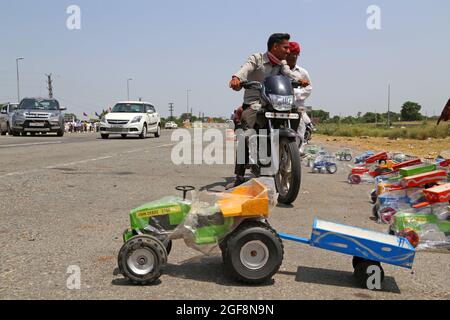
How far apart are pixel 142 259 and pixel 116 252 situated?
64 cm

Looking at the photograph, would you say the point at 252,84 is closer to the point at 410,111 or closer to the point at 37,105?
the point at 37,105

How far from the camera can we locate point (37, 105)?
22.9 m

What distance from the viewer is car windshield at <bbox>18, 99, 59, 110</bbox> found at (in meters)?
22.7

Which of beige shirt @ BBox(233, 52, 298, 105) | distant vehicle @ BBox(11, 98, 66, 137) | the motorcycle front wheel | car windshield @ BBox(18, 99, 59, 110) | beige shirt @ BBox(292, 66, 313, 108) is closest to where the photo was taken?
the motorcycle front wheel

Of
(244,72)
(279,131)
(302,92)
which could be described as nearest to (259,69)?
(244,72)

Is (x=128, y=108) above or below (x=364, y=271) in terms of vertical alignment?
above

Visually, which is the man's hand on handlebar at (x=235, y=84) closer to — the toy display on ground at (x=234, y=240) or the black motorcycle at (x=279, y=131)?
the black motorcycle at (x=279, y=131)

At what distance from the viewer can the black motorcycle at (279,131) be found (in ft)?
17.9

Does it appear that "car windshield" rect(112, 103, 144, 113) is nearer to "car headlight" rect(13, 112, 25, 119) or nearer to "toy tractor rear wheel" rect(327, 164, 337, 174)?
"car headlight" rect(13, 112, 25, 119)

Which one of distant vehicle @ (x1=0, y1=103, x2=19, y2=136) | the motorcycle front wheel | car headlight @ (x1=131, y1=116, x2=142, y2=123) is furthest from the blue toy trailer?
distant vehicle @ (x1=0, y1=103, x2=19, y2=136)

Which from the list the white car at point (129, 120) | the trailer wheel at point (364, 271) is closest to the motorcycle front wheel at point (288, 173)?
the trailer wheel at point (364, 271)

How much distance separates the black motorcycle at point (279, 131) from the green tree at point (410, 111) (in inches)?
4135

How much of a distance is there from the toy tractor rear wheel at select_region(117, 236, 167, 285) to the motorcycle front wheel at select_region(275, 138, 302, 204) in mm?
2715
